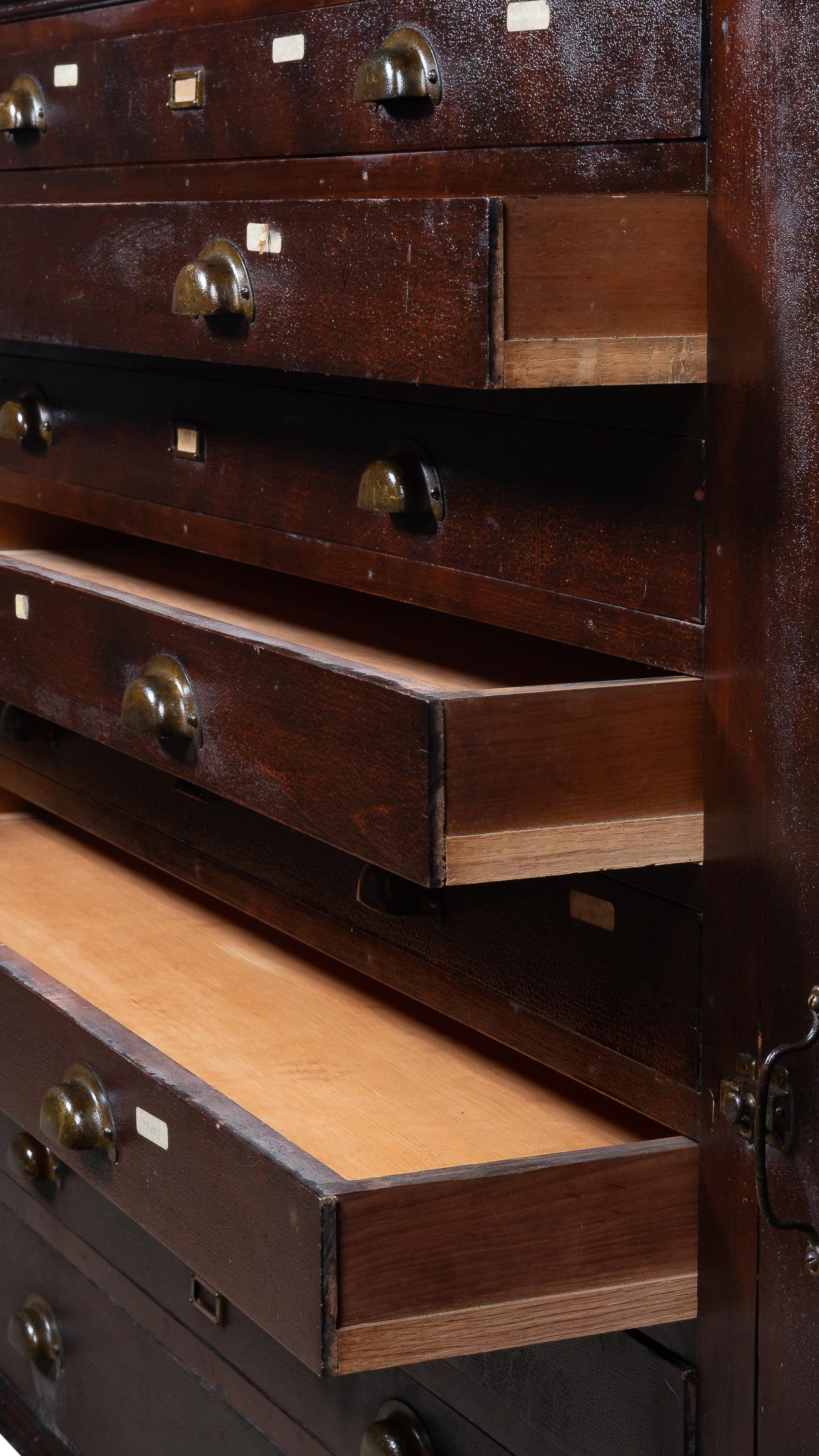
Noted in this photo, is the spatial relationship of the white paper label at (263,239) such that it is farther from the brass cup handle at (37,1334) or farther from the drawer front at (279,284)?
the brass cup handle at (37,1334)

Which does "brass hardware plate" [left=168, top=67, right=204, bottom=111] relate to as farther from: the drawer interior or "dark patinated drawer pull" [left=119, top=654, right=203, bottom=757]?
the drawer interior

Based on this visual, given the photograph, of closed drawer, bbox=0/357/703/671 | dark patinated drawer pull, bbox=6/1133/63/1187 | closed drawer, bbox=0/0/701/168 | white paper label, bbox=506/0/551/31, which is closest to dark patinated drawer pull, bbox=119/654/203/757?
closed drawer, bbox=0/357/703/671

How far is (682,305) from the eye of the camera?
115 centimetres

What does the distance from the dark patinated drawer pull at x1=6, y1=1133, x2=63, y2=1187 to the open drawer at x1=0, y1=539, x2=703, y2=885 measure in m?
0.60

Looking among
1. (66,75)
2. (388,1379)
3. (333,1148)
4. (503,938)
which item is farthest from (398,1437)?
(66,75)

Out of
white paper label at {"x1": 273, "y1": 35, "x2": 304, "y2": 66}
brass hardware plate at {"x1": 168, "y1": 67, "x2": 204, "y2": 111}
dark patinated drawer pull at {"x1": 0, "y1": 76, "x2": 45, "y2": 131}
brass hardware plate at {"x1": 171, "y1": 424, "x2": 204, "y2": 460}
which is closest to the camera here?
white paper label at {"x1": 273, "y1": 35, "x2": 304, "y2": 66}

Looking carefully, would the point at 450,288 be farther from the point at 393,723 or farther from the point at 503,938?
the point at 503,938

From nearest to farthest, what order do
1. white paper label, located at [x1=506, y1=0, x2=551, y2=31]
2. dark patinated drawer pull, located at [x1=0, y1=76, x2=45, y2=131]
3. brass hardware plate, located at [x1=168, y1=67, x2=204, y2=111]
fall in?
1. white paper label, located at [x1=506, y1=0, x2=551, y2=31]
2. brass hardware plate, located at [x1=168, y1=67, x2=204, y2=111]
3. dark patinated drawer pull, located at [x1=0, y1=76, x2=45, y2=131]

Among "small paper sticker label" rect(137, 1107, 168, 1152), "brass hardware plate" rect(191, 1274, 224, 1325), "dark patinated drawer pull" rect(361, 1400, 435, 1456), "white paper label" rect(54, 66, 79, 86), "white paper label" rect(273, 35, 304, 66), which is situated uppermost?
"white paper label" rect(54, 66, 79, 86)

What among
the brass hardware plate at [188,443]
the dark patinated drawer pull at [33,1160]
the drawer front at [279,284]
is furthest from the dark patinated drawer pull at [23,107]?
the dark patinated drawer pull at [33,1160]

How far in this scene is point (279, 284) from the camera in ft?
4.30

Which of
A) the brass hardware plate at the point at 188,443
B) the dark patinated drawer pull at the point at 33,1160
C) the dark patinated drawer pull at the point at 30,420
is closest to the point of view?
the brass hardware plate at the point at 188,443

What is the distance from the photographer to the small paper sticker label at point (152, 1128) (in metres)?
1.35

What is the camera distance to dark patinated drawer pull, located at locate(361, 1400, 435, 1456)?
1.53 metres
